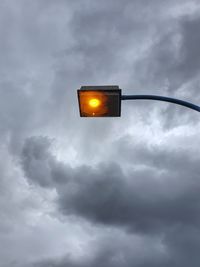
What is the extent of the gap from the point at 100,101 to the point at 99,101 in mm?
20

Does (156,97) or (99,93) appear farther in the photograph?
(156,97)

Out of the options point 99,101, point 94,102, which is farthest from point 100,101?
point 94,102

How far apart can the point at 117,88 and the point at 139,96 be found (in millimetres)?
895

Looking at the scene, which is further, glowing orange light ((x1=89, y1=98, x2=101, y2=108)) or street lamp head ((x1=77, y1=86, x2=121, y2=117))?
glowing orange light ((x1=89, y1=98, x2=101, y2=108))

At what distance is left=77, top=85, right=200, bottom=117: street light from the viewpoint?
7617 mm

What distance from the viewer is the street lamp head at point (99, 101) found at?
25.0 ft

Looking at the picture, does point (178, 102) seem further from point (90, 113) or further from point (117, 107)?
point (90, 113)

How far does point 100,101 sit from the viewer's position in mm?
7770

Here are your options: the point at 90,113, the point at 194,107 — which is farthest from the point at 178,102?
the point at 90,113

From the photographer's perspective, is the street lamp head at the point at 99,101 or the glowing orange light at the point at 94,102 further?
the glowing orange light at the point at 94,102

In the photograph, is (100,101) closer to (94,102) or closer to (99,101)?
(99,101)

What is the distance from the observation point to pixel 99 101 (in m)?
7.77

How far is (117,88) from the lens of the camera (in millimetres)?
7660

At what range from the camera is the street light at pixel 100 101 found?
25.0 ft
